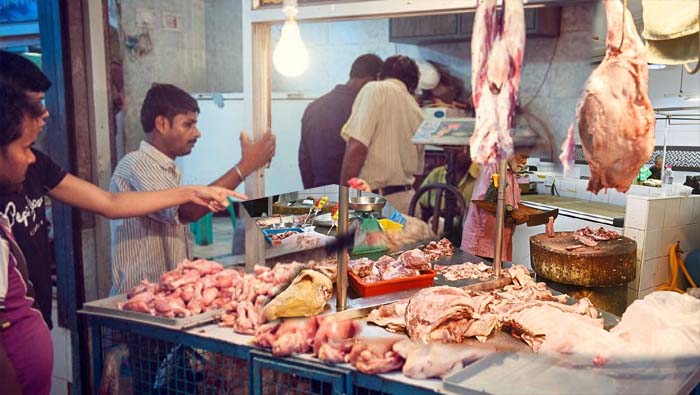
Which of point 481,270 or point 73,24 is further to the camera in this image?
point 481,270

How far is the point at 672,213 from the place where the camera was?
2541 millimetres

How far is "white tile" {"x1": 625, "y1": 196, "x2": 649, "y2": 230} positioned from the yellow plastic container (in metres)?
1.10

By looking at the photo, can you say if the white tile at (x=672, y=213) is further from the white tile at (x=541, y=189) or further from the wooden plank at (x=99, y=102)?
the wooden plank at (x=99, y=102)

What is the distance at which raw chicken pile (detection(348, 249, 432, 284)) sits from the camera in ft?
7.30

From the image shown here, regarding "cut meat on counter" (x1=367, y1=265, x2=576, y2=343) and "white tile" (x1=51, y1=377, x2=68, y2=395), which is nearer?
"cut meat on counter" (x1=367, y1=265, x2=576, y2=343)

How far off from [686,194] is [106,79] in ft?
8.55

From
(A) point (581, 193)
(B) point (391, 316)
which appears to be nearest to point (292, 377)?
(B) point (391, 316)

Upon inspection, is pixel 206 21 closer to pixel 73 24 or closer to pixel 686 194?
pixel 73 24

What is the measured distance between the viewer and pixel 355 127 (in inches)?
85.0

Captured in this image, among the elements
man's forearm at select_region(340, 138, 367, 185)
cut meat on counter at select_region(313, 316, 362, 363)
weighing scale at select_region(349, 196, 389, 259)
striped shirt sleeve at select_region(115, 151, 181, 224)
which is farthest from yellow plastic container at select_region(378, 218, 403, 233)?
striped shirt sleeve at select_region(115, 151, 181, 224)

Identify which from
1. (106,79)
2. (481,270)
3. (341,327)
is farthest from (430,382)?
(106,79)

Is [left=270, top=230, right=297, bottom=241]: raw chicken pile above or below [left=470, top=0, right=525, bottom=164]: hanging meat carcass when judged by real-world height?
below

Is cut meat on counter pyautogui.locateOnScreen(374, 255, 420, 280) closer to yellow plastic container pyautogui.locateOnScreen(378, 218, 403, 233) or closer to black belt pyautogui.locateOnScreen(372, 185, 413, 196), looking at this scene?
yellow plastic container pyautogui.locateOnScreen(378, 218, 403, 233)

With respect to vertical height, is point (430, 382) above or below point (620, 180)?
below
